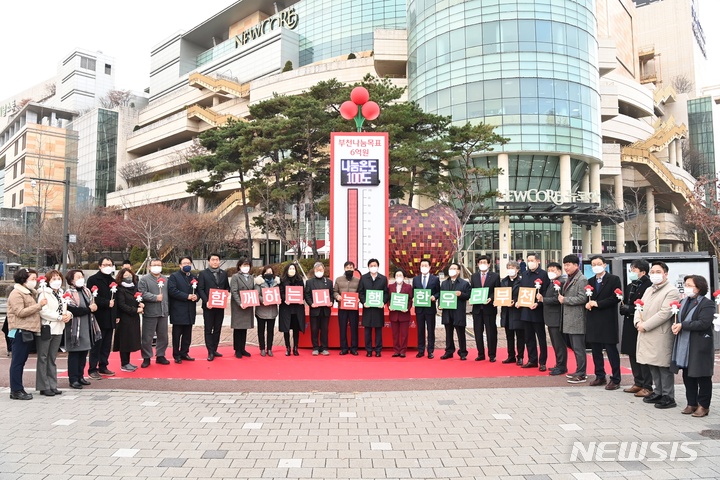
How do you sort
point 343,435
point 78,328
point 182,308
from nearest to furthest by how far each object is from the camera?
1. point 343,435
2. point 78,328
3. point 182,308

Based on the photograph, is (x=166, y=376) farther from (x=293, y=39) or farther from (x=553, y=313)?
(x=293, y=39)

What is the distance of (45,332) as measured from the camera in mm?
6371

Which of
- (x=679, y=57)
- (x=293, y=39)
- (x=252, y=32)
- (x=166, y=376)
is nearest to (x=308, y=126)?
(x=166, y=376)

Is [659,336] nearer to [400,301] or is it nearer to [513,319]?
[513,319]

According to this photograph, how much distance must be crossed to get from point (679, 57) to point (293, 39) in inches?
2339

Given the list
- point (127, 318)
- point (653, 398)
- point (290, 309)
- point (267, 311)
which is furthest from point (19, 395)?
point (653, 398)

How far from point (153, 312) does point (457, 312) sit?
5.44 meters

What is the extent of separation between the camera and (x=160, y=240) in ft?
115

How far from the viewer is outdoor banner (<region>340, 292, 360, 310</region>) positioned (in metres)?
9.09

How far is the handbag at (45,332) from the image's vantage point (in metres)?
6.35

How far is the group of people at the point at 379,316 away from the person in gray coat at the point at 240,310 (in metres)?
0.02

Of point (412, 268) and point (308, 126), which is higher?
point (308, 126)

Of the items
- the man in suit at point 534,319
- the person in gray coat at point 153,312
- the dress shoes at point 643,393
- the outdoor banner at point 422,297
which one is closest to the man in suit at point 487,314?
the man in suit at point 534,319

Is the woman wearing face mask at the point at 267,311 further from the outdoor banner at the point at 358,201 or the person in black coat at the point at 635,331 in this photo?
the person in black coat at the point at 635,331
